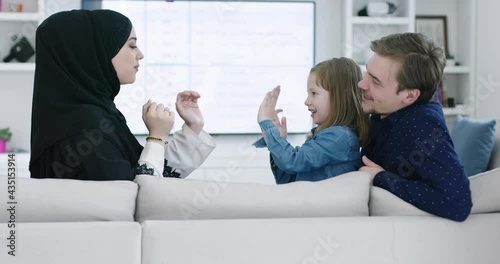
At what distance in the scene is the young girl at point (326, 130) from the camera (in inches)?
84.0

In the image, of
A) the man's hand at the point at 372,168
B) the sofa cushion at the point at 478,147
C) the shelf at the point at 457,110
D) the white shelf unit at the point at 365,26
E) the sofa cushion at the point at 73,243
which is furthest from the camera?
the shelf at the point at 457,110

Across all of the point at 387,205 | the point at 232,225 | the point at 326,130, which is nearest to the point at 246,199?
the point at 232,225

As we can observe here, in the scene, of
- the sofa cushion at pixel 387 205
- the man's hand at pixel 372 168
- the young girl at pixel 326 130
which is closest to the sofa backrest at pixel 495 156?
the young girl at pixel 326 130

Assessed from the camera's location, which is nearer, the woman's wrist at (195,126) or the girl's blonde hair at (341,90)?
the girl's blonde hair at (341,90)

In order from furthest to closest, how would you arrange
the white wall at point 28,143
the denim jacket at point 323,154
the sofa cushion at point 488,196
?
the white wall at point 28,143
the denim jacket at point 323,154
the sofa cushion at point 488,196

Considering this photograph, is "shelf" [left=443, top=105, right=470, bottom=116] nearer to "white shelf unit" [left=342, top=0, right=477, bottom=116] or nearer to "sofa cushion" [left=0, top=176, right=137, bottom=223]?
"white shelf unit" [left=342, top=0, right=477, bottom=116]

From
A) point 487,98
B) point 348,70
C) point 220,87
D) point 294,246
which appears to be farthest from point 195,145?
point 487,98

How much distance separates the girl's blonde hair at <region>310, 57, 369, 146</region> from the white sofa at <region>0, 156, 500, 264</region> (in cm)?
51

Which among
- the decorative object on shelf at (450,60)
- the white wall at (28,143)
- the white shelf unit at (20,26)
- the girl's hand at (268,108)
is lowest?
the white wall at (28,143)

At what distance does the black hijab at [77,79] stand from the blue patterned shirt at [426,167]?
2.63ft

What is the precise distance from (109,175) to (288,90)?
409 cm

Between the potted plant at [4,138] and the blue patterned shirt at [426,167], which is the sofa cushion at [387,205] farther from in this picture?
the potted plant at [4,138]

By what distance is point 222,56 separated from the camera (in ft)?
19.2

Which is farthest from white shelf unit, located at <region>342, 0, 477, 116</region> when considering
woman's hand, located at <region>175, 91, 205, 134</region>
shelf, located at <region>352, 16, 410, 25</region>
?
woman's hand, located at <region>175, 91, 205, 134</region>
